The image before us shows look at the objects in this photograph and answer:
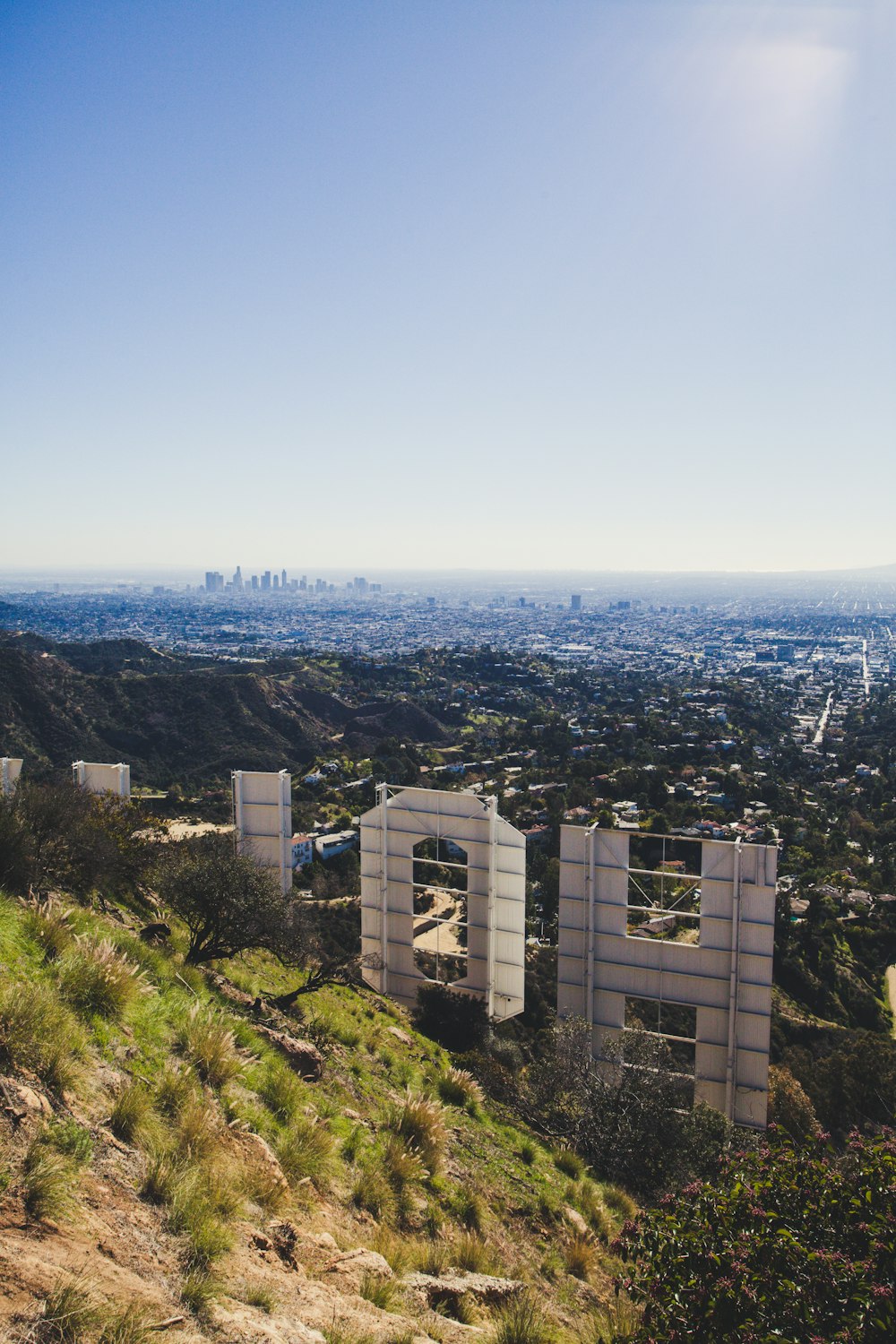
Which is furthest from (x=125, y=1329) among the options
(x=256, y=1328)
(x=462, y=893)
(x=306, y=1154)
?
(x=462, y=893)

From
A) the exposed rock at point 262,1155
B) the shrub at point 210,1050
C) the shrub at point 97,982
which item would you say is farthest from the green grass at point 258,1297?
the shrub at point 97,982

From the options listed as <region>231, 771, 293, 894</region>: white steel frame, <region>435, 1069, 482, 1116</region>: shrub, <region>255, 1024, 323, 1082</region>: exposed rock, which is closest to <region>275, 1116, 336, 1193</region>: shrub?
<region>255, 1024, 323, 1082</region>: exposed rock

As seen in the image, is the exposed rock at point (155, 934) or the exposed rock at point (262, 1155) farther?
the exposed rock at point (155, 934)

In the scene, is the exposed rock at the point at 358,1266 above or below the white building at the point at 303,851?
above

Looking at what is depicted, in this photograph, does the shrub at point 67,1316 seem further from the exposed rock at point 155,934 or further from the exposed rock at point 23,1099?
the exposed rock at point 155,934

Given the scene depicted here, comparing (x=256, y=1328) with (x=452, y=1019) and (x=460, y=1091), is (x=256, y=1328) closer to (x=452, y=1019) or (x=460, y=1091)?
(x=460, y=1091)

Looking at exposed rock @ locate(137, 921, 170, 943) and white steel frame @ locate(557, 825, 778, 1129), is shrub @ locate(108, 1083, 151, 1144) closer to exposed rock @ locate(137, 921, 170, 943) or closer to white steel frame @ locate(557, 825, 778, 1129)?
exposed rock @ locate(137, 921, 170, 943)
